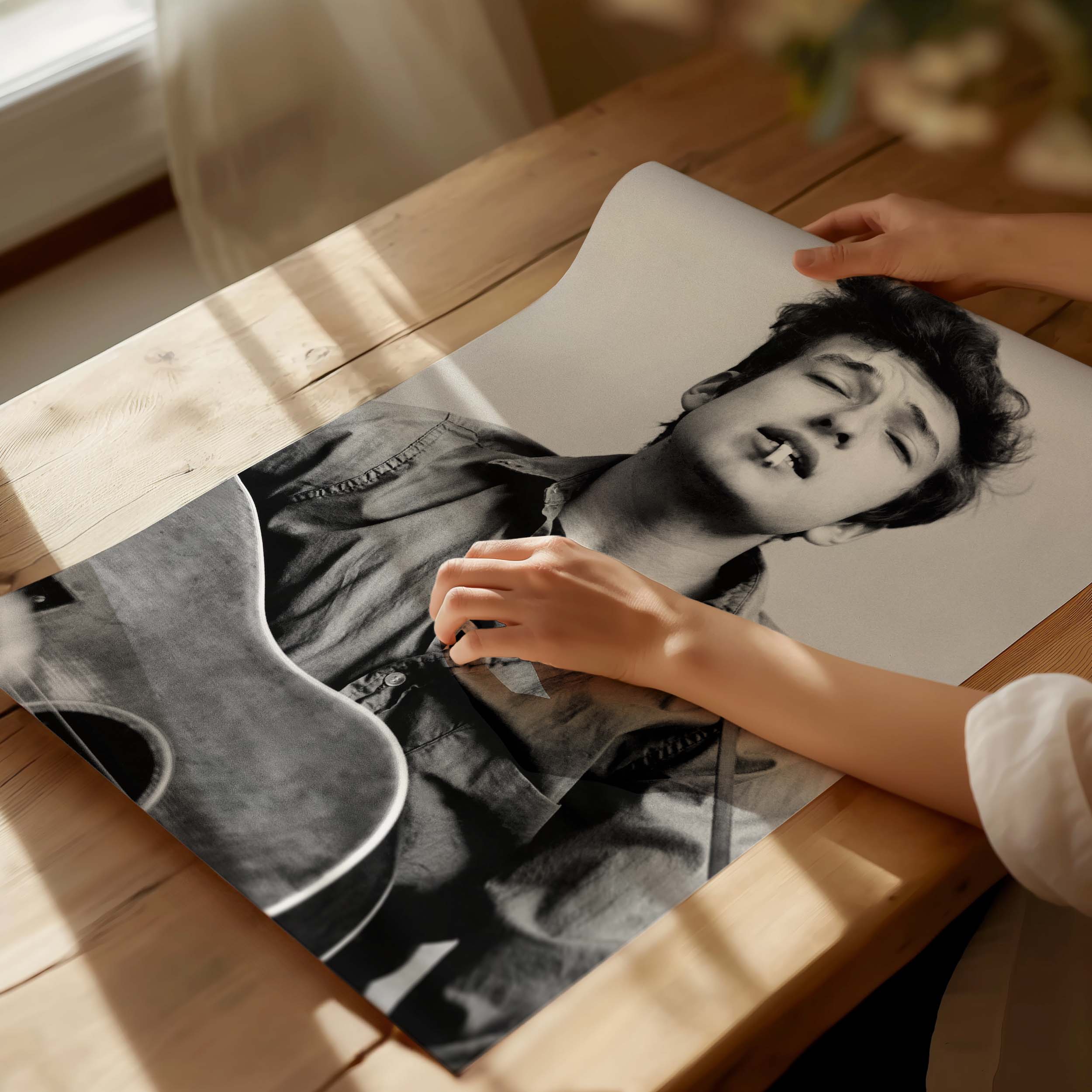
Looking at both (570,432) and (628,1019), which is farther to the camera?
(570,432)

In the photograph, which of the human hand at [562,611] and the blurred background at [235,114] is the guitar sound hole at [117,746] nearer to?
the human hand at [562,611]

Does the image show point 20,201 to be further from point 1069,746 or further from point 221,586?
point 1069,746

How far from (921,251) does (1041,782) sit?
1.21 ft

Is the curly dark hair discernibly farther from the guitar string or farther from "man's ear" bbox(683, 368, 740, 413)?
the guitar string

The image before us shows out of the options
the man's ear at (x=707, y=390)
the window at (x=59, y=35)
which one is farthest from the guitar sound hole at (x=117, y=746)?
the window at (x=59, y=35)

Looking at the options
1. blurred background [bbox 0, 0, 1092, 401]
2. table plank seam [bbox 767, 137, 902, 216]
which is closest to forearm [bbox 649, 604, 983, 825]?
table plank seam [bbox 767, 137, 902, 216]

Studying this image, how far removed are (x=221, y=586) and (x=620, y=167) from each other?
433 millimetres

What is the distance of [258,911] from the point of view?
405 mm

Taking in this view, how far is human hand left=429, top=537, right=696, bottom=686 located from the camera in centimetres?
45

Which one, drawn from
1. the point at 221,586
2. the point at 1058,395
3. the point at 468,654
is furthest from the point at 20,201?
the point at 1058,395

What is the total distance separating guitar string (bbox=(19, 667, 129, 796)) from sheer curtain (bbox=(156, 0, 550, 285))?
0.85 meters

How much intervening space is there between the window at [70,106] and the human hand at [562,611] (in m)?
1.01

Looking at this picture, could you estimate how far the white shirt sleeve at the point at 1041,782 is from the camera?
0.37 m

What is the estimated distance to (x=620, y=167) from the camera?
0.74m
